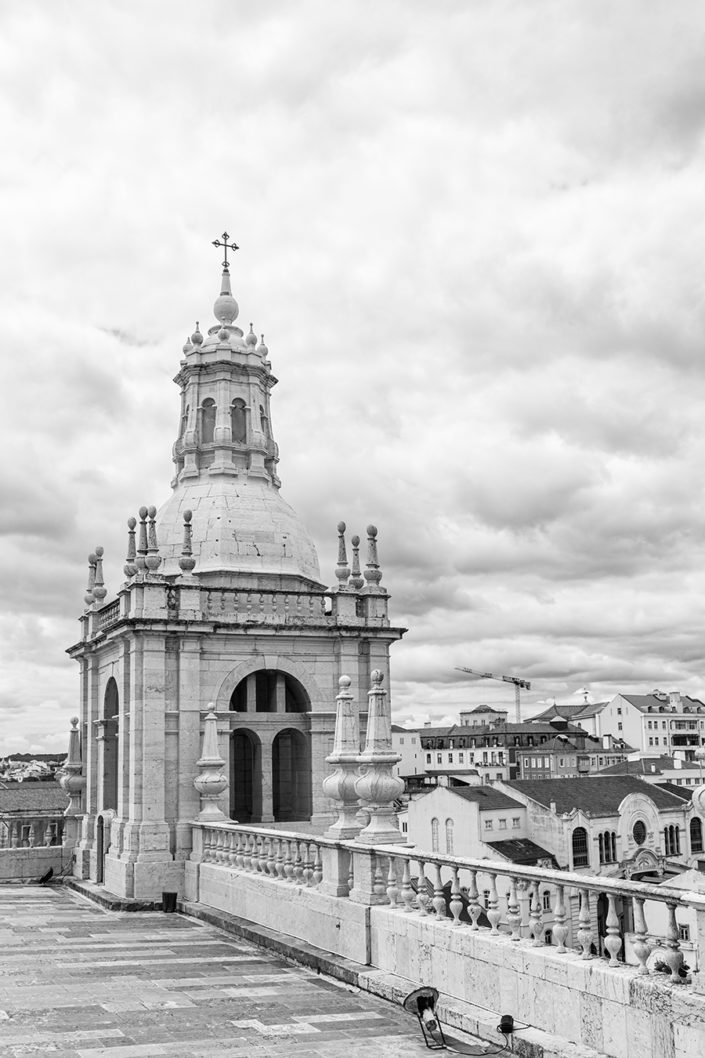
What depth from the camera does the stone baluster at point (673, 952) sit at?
793 centimetres

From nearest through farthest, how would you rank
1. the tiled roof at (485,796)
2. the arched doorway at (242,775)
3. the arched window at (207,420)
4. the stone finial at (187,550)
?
the stone finial at (187,550) < the arched doorway at (242,775) < the arched window at (207,420) < the tiled roof at (485,796)

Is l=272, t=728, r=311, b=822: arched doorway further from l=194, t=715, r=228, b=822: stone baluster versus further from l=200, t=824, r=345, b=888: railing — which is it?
l=200, t=824, r=345, b=888: railing

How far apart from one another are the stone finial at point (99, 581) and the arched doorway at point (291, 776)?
6.22m

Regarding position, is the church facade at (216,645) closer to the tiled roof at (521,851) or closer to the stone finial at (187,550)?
the stone finial at (187,550)

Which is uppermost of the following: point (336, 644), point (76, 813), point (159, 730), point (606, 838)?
point (336, 644)

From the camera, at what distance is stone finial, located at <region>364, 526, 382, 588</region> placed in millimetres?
23156

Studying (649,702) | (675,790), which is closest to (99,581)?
(675,790)

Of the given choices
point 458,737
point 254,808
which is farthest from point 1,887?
point 458,737

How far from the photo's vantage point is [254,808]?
22.8m

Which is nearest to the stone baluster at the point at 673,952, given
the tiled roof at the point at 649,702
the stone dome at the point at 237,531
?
the stone dome at the point at 237,531

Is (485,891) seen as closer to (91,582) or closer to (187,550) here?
(187,550)

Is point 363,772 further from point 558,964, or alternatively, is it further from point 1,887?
point 1,887

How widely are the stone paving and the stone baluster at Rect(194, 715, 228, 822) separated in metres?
3.80

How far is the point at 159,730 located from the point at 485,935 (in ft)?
38.5
